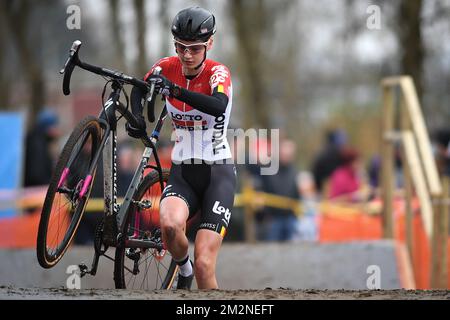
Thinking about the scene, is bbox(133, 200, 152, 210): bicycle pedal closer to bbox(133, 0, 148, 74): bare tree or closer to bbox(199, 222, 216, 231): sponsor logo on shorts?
bbox(199, 222, 216, 231): sponsor logo on shorts

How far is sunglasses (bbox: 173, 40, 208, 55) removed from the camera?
6.93 m

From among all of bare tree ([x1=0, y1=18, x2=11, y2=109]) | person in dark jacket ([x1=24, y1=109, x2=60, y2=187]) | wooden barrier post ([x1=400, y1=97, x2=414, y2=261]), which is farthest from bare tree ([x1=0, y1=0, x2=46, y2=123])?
wooden barrier post ([x1=400, y1=97, x2=414, y2=261])

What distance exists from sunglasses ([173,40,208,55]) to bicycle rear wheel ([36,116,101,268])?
2.62 feet

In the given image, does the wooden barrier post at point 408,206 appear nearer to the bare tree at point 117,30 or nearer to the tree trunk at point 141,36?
the tree trunk at point 141,36

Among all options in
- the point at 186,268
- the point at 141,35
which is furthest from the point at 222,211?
the point at 141,35

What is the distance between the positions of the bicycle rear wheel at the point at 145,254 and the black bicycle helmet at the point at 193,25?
1.20 meters

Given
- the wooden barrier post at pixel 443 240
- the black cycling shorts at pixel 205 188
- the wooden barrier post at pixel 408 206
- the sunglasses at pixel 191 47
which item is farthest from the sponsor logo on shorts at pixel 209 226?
the wooden barrier post at pixel 408 206

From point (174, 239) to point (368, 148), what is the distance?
31.5 metres

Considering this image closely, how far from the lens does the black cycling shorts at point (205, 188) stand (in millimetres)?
7172

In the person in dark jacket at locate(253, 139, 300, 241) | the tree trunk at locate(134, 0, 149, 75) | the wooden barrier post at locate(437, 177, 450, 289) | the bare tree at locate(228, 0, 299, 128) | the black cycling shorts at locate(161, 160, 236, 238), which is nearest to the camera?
the black cycling shorts at locate(161, 160, 236, 238)

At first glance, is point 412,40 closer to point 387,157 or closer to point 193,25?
point 387,157

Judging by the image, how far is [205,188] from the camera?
24.0 ft

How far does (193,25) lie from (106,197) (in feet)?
4.34
